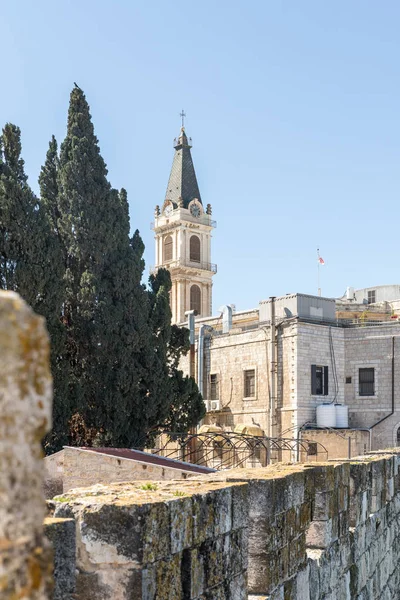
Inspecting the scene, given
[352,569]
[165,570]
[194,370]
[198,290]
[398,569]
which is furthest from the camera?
[198,290]

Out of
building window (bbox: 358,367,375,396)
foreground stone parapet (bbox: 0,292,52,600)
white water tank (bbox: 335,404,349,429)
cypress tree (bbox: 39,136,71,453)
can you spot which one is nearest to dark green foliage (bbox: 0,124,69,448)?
cypress tree (bbox: 39,136,71,453)

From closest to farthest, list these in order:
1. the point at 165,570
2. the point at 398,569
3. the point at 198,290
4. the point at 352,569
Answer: the point at 165,570, the point at 352,569, the point at 398,569, the point at 198,290

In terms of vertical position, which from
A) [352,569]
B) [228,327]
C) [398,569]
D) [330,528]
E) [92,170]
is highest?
[92,170]

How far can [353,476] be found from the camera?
7.29 meters

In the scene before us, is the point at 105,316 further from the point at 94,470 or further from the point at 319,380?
the point at 319,380

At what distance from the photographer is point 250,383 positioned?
30.8 metres

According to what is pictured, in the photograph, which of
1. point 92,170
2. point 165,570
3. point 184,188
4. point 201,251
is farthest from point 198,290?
point 165,570

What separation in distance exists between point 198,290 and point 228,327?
83.8 ft

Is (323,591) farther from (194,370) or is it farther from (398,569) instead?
(194,370)

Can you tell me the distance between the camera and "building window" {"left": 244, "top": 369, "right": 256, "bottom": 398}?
100 feet

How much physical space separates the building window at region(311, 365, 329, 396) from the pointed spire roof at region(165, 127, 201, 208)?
106ft

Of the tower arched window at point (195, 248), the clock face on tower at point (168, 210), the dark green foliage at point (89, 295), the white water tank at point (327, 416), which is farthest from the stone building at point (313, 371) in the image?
the clock face on tower at point (168, 210)

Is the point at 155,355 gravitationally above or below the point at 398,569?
above

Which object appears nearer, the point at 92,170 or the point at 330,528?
the point at 330,528
